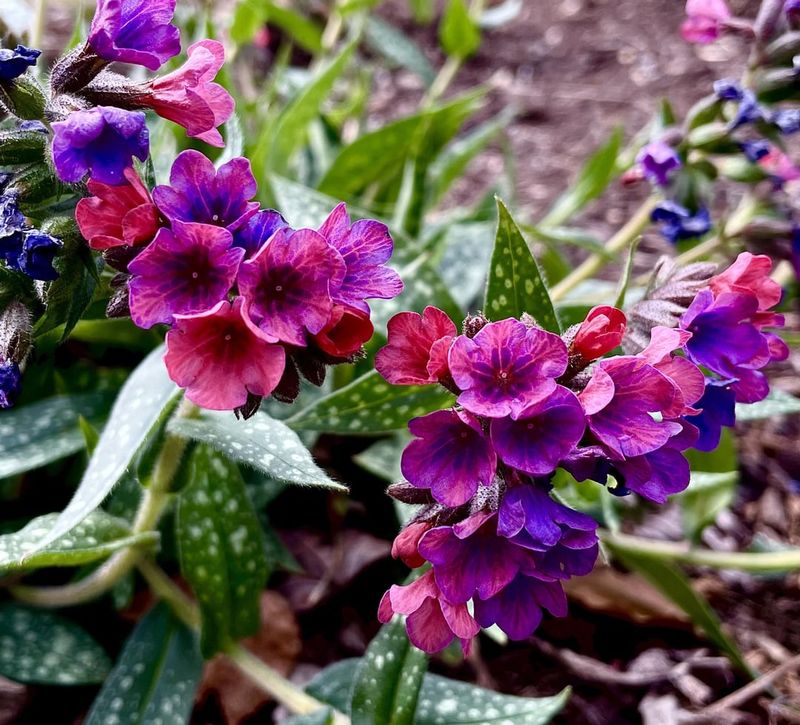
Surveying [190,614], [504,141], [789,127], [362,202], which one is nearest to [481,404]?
[190,614]

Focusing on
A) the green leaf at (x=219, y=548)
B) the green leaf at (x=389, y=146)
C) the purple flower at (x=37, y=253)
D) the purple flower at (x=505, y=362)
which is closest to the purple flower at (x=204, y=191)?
the purple flower at (x=37, y=253)

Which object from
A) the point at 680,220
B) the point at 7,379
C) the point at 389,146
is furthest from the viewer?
the point at 389,146

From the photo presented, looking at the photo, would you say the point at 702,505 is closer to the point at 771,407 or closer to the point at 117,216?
the point at 771,407

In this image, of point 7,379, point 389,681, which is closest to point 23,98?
point 7,379

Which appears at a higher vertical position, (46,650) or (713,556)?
(46,650)

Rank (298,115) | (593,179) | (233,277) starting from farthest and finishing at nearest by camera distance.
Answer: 1. (593,179)
2. (298,115)
3. (233,277)

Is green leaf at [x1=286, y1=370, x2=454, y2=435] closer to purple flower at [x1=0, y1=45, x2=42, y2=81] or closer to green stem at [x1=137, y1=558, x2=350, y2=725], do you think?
green stem at [x1=137, y1=558, x2=350, y2=725]
